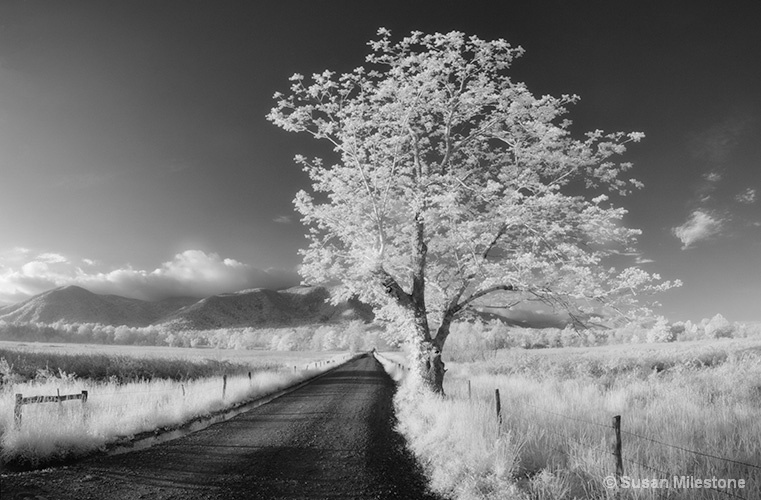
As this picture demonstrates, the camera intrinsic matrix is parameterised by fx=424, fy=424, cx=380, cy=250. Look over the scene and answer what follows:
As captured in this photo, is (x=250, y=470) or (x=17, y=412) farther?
(x=17, y=412)

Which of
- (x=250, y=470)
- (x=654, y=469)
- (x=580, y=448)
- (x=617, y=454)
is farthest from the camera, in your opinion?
(x=250, y=470)

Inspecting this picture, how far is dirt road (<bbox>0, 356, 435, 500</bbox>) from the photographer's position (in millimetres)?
7055

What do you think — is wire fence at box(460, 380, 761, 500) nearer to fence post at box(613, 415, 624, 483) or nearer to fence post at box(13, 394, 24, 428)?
fence post at box(613, 415, 624, 483)

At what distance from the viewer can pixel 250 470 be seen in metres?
8.44

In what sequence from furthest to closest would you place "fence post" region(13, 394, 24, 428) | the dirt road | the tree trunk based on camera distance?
the tree trunk < "fence post" region(13, 394, 24, 428) < the dirt road

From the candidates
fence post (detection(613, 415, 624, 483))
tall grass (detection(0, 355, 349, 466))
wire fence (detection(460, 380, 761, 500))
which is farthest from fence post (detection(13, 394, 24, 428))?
fence post (detection(613, 415, 624, 483))

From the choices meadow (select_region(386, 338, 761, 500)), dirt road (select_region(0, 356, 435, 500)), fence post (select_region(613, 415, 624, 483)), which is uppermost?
fence post (select_region(613, 415, 624, 483))

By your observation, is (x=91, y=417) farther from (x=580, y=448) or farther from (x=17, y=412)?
(x=580, y=448)

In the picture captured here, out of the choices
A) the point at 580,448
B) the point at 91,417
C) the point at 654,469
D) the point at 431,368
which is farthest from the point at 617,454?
the point at 91,417

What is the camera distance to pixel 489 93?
A: 14422 millimetres

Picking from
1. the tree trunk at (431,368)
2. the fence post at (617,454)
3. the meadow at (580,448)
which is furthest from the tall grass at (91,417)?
the fence post at (617,454)

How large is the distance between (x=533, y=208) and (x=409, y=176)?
518cm

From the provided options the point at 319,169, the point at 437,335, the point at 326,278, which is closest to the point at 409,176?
the point at 319,169

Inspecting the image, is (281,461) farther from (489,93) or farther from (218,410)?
(489,93)
